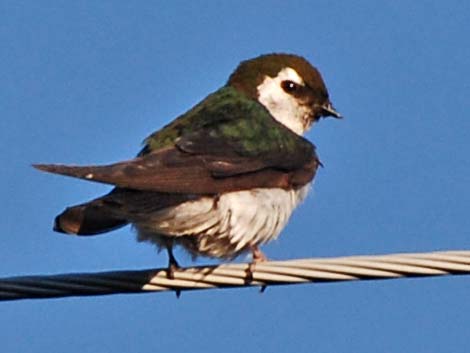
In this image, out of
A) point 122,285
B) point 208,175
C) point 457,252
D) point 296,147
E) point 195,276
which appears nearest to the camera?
Answer: point 457,252

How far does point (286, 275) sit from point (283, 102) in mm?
2907

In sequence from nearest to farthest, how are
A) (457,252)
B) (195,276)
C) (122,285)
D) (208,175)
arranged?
(457,252) → (122,285) → (195,276) → (208,175)

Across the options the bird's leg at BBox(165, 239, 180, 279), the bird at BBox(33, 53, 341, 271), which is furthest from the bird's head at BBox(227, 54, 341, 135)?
the bird's leg at BBox(165, 239, 180, 279)

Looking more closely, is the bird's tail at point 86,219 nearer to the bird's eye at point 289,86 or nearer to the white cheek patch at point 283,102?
the white cheek patch at point 283,102

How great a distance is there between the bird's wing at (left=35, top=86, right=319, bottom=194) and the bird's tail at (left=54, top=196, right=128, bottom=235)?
0.81 feet

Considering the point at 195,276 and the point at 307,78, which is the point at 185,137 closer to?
the point at 195,276

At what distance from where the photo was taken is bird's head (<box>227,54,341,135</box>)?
25.2 feet

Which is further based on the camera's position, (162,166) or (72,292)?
(162,166)

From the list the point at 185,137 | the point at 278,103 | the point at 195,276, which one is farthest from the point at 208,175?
the point at 278,103

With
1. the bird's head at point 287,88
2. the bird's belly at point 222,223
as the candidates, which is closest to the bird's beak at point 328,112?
the bird's head at point 287,88

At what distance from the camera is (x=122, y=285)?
5.05 metres

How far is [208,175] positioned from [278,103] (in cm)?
170

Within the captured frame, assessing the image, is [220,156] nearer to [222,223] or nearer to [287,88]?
[222,223]

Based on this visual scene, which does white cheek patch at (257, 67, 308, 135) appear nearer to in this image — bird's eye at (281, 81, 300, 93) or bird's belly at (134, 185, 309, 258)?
bird's eye at (281, 81, 300, 93)
